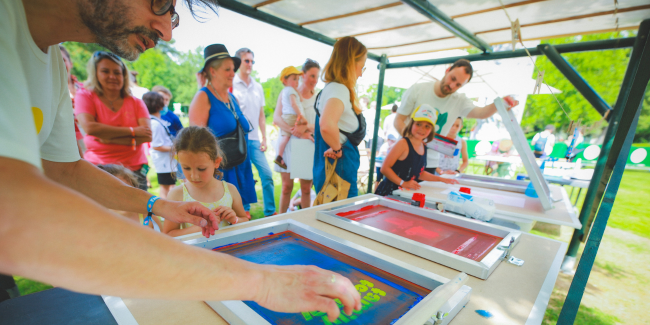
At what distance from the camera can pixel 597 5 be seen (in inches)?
86.4

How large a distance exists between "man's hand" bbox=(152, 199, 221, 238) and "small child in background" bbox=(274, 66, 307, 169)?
100 inches

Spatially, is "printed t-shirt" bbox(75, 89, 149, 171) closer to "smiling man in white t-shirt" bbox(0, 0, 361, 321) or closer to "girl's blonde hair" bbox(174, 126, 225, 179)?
"girl's blonde hair" bbox(174, 126, 225, 179)

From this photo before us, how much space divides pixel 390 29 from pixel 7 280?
342 cm

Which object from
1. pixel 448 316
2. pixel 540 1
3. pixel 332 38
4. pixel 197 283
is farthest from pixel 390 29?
pixel 197 283

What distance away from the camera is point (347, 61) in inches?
80.8

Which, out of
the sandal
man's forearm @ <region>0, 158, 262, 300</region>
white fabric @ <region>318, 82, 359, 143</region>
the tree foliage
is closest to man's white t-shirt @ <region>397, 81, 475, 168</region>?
white fabric @ <region>318, 82, 359, 143</region>

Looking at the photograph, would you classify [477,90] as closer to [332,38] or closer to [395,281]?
[332,38]

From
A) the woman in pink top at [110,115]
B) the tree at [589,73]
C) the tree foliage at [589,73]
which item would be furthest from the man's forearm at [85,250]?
the tree foliage at [589,73]

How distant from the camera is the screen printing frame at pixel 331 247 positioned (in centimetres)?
61

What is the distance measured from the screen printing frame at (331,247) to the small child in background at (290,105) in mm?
2504

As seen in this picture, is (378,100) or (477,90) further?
(477,90)

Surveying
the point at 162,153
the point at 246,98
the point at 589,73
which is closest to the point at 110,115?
the point at 162,153

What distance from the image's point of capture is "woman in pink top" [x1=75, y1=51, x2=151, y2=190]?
2168 mm

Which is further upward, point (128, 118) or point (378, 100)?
point (378, 100)
